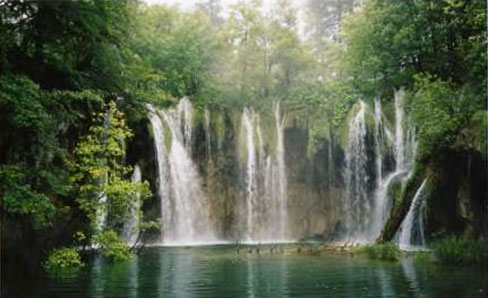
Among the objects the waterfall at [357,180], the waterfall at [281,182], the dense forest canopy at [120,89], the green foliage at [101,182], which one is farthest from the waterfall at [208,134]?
the green foliage at [101,182]

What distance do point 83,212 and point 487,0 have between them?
43.9 feet

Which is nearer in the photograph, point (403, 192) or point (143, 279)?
point (143, 279)

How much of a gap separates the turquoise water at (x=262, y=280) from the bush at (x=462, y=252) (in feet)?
2.53

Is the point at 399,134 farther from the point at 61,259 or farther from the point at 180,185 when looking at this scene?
the point at 61,259

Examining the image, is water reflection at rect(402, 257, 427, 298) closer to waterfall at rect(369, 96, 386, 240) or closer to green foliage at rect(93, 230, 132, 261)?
green foliage at rect(93, 230, 132, 261)

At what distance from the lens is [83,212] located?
60.1 feet

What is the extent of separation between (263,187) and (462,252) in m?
18.1

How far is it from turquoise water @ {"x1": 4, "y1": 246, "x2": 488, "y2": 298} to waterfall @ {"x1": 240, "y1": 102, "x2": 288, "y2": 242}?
47.4ft

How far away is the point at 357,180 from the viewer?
31.5 meters

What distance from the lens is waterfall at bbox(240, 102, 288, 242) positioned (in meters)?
33.6

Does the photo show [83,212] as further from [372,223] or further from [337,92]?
[337,92]

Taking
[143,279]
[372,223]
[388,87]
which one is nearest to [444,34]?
[388,87]

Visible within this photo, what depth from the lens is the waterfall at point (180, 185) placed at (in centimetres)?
3070

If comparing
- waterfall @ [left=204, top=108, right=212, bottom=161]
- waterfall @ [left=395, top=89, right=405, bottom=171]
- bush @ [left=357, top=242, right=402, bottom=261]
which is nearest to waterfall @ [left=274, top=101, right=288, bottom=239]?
waterfall @ [left=204, top=108, right=212, bottom=161]
